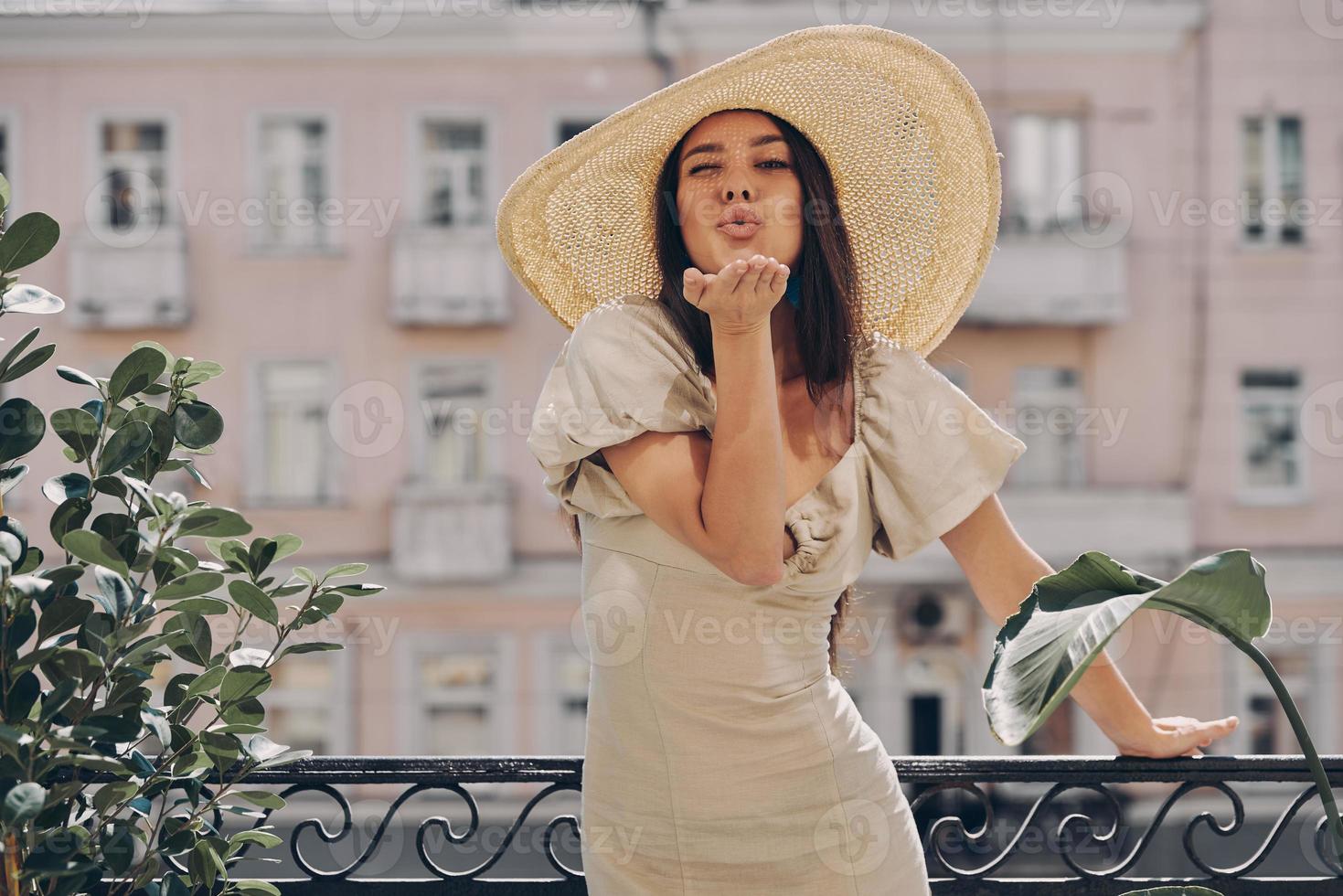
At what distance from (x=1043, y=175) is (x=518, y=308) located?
3.47 meters

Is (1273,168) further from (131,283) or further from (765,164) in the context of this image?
(765,164)

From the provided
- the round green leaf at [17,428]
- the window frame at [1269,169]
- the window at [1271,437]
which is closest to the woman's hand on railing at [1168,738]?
the round green leaf at [17,428]

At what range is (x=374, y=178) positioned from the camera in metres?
8.75

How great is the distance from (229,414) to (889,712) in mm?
4645

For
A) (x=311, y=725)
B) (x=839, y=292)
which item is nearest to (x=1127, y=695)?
(x=839, y=292)

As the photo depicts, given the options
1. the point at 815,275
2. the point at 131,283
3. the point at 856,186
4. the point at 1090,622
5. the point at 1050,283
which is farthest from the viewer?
the point at 131,283

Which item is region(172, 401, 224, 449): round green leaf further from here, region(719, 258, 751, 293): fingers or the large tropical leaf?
the large tropical leaf

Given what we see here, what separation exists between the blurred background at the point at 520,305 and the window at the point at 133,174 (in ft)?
0.08

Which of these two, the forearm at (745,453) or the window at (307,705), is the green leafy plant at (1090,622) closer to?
the forearm at (745,453)

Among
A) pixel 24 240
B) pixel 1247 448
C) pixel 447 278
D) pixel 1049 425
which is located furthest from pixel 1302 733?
pixel 1247 448

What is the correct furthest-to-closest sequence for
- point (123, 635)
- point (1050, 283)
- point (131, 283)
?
point (131, 283) < point (1050, 283) < point (123, 635)

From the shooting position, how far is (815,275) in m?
1.22

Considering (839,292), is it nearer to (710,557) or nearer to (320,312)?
(710,557)

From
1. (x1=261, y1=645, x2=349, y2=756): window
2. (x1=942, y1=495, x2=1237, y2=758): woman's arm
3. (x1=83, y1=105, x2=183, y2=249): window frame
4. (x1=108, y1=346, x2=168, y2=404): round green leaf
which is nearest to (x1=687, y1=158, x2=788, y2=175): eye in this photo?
(x1=942, y1=495, x2=1237, y2=758): woman's arm
